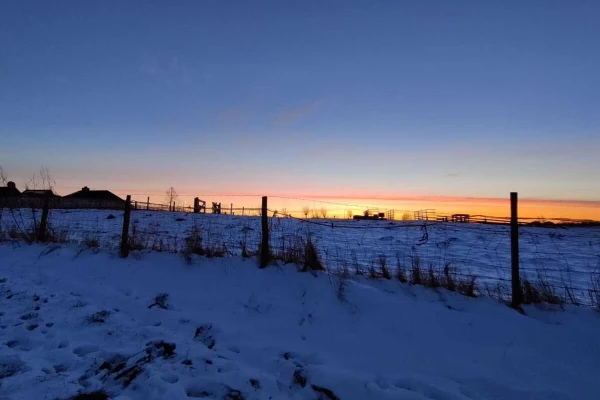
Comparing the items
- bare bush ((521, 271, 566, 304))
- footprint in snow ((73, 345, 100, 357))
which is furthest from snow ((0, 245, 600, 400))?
bare bush ((521, 271, 566, 304))

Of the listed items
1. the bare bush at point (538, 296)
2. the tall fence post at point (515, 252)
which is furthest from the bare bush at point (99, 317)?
the bare bush at point (538, 296)

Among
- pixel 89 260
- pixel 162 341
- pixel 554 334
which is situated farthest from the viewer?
pixel 89 260

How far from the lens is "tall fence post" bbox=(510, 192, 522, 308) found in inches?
258

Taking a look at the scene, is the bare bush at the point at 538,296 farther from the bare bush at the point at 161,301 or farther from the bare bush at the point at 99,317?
the bare bush at the point at 99,317

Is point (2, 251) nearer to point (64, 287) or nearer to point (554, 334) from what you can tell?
point (64, 287)

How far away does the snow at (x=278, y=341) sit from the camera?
4203 millimetres

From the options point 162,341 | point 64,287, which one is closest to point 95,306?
point 64,287

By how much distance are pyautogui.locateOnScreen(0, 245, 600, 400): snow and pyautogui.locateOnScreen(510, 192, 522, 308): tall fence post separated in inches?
11.7

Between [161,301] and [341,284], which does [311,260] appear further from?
[161,301]

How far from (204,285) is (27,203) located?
1310cm

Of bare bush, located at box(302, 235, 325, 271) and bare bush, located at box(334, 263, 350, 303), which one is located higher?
bare bush, located at box(302, 235, 325, 271)

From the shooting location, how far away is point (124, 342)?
514cm

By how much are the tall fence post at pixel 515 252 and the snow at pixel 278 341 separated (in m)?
0.30

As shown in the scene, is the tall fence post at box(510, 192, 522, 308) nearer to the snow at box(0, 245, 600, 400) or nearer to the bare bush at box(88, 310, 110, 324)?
the snow at box(0, 245, 600, 400)
